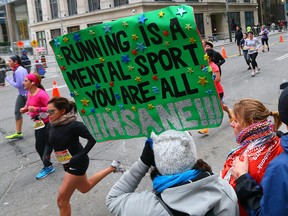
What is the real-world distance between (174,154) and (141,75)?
0.88 m

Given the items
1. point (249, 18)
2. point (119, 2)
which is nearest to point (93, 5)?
point (119, 2)

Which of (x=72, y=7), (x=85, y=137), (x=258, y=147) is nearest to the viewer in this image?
(x=258, y=147)

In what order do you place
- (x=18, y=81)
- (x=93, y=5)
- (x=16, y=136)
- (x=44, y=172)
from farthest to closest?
(x=93, y=5)
(x=16, y=136)
(x=18, y=81)
(x=44, y=172)

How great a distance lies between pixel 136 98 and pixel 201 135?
410 centimetres

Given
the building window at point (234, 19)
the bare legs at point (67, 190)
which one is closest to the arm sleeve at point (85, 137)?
the bare legs at point (67, 190)

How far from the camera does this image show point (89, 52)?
2686 millimetres

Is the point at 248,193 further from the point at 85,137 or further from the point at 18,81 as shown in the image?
the point at 18,81

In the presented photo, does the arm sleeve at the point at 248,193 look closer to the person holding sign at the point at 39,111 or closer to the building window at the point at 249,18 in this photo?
the person holding sign at the point at 39,111

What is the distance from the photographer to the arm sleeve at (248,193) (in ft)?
6.32

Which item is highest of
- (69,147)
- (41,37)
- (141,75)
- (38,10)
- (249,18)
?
(38,10)

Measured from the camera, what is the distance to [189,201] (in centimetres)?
171

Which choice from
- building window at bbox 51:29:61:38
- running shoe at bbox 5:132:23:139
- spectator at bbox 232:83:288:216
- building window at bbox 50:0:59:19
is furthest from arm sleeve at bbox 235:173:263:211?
→ building window at bbox 50:0:59:19

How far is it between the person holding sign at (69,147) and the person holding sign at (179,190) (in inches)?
68.2

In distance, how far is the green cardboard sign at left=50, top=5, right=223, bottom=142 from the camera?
2277mm
